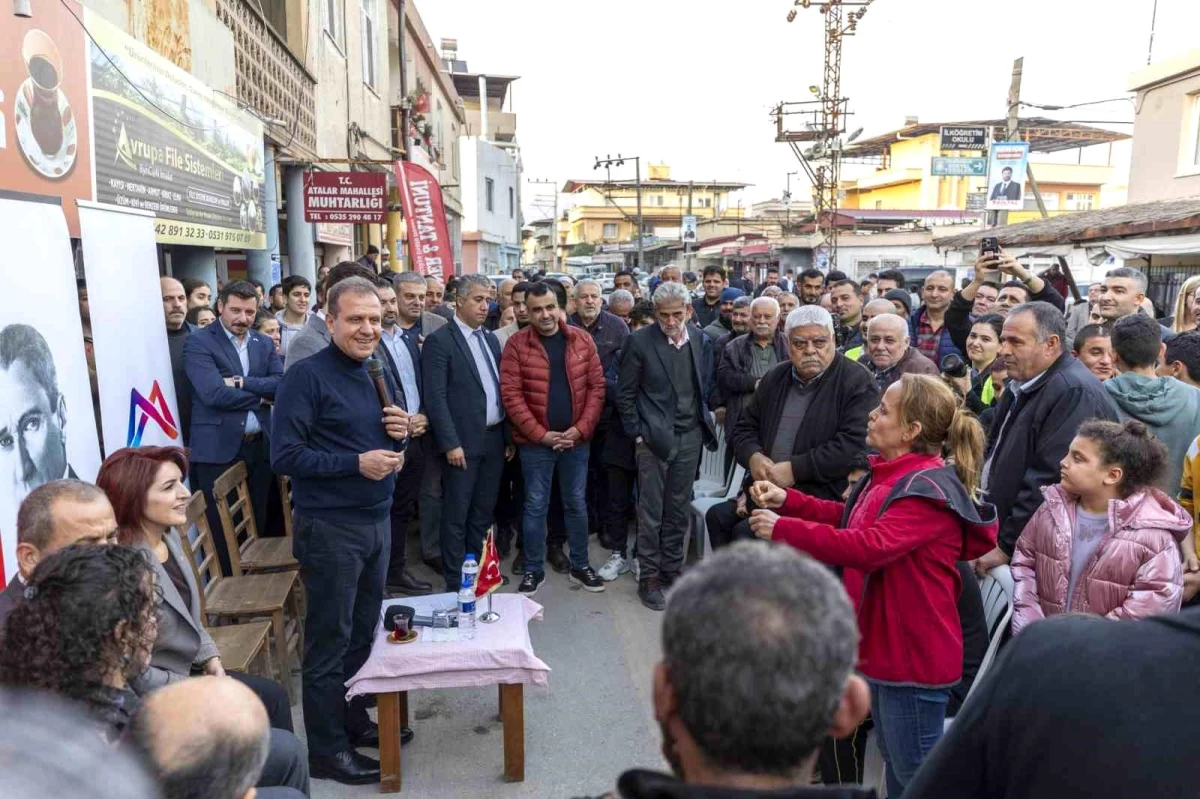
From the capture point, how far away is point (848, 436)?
3850mm

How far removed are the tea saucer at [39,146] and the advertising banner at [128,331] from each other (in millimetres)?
407

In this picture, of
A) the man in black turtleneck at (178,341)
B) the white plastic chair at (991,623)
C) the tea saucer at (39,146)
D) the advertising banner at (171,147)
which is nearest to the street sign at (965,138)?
the advertising banner at (171,147)

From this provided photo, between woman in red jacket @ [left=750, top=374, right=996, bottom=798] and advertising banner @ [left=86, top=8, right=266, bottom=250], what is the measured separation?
438cm

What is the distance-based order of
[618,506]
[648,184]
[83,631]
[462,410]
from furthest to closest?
[648,184] < [618,506] < [462,410] < [83,631]

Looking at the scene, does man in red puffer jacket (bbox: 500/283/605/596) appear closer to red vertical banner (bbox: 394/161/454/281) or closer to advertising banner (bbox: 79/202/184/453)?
advertising banner (bbox: 79/202/184/453)

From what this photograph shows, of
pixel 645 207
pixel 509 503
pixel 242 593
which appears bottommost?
pixel 509 503

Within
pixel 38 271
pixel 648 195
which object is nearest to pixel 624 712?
pixel 38 271

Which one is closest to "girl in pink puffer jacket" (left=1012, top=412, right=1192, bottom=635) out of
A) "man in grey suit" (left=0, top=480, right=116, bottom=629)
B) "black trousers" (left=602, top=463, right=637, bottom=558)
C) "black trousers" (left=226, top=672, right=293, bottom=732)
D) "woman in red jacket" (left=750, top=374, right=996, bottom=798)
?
"woman in red jacket" (left=750, top=374, right=996, bottom=798)

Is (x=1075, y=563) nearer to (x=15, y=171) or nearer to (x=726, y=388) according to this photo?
(x=726, y=388)

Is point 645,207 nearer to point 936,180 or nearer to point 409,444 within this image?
point 936,180

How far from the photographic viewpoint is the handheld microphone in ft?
11.0

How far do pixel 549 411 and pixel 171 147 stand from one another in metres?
3.34

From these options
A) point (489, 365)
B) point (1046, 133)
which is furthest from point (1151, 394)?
point (1046, 133)

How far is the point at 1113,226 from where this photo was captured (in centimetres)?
1177
